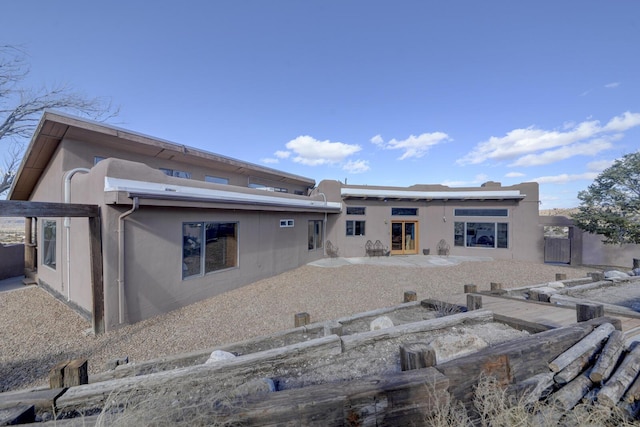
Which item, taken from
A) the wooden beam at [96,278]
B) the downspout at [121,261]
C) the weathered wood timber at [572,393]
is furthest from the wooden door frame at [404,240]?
the wooden beam at [96,278]

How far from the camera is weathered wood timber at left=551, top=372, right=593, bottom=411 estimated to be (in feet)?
7.54

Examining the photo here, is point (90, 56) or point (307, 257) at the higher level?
point (90, 56)

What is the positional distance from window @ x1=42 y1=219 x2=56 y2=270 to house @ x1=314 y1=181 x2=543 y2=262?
10.5m

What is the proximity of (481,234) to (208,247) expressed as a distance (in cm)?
1402

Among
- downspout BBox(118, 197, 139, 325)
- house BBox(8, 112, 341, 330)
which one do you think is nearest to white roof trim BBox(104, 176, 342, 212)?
house BBox(8, 112, 341, 330)

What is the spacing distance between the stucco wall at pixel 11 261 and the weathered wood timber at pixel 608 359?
53.7 ft

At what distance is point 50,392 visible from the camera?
7.84 feet

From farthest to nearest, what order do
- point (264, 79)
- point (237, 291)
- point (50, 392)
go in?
1. point (264, 79)
2. point (237, 291)
3. point (50, 392)

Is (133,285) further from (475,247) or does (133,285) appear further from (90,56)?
(475,247)

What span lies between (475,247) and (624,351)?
1255 centimetres

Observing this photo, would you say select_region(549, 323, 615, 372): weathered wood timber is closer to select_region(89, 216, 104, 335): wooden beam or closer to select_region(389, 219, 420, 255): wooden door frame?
select_region(89, 216, 104, 335): wooden beam

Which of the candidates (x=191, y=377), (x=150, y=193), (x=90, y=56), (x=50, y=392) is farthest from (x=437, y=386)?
(x=90, y=56)

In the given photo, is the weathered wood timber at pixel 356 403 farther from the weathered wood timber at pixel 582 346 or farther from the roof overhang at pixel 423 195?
the roof overhang at pixel 423 195

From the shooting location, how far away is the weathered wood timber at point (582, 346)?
264 cm
